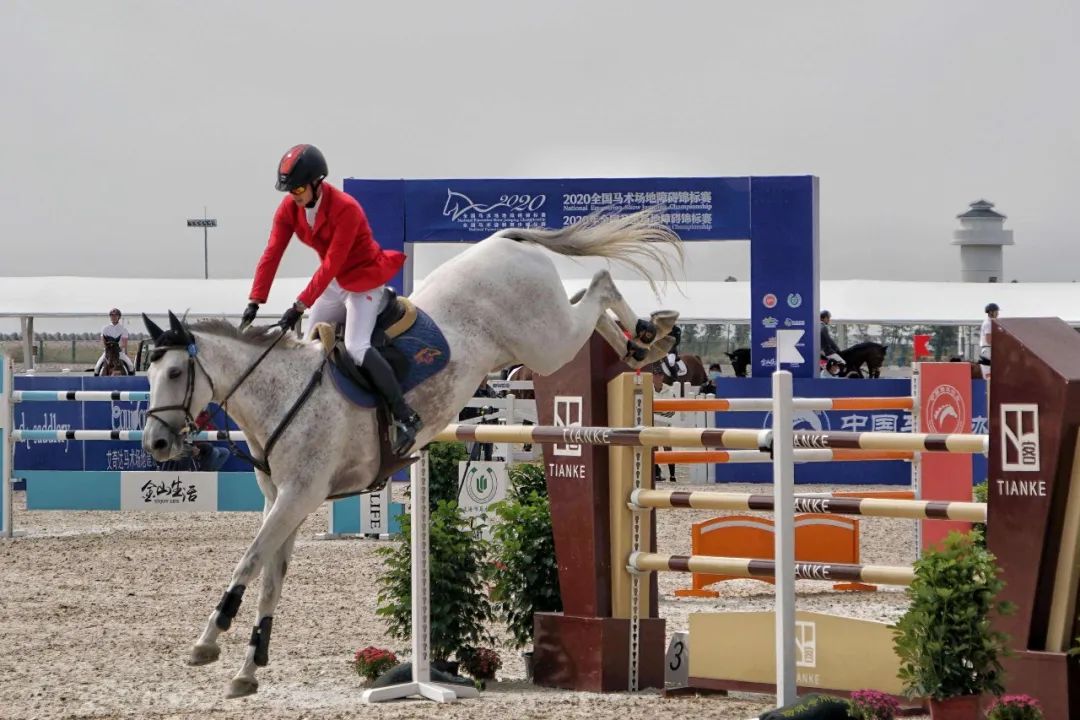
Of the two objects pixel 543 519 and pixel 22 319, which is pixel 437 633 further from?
pixel 22 319

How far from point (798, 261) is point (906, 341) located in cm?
1447

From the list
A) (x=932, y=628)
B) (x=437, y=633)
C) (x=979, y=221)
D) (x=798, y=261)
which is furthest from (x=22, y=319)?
(x=979, y=221)

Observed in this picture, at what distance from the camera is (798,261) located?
18.4 meters

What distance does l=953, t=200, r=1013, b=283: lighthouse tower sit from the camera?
168 feet

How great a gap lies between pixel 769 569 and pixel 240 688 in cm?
198

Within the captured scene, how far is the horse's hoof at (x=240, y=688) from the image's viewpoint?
514 cm

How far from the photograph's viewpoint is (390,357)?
18.7 ft

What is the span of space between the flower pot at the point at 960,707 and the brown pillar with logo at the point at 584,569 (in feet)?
5.90

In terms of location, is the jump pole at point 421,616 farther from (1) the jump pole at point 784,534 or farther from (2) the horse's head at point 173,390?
(1) the jump pole at point 784,534

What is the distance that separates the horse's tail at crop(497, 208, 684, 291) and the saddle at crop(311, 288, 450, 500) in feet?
2.89

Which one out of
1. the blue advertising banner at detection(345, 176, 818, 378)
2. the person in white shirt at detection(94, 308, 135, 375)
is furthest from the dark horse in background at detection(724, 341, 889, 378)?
the person in white shirt at detection(94, 308, 135, 375)

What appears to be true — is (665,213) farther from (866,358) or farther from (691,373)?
(866,358)

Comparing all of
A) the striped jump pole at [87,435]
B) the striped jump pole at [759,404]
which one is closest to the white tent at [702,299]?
the striped jump pole at [87,435]

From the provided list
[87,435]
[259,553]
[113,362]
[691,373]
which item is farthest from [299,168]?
[691,373]
